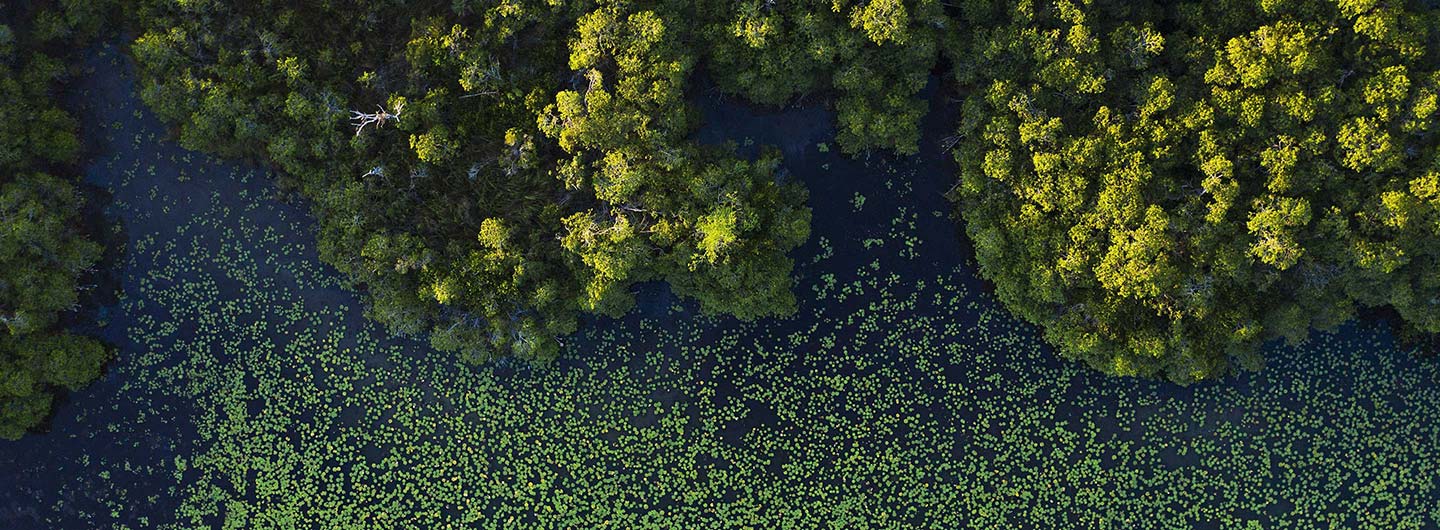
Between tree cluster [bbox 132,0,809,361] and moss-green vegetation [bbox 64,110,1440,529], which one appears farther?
moss-green vegetation [bbox 64,110,1440,529]

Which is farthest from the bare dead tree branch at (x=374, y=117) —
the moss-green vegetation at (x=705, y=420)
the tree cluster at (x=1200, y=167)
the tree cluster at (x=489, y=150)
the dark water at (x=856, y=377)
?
the tree cluster at (x=1200, y=167)

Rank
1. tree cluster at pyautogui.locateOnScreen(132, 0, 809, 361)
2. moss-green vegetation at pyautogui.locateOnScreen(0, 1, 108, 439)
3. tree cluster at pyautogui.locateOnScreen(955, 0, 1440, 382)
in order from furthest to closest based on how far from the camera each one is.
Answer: moss-green vegetation at pyautogui.locateOnScreen(0, 1, 108, 439) < tree cluster at pyautogui.locateOnScreen(132, 0, 809, 361) < tree cluster at pyautogui.locateOnScreen(955, 0, 1440, 382)

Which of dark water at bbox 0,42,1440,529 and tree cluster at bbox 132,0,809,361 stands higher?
tree cluster at bbox 132,0,809,361

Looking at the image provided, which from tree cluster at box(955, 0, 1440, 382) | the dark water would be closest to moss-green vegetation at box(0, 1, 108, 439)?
the dark water

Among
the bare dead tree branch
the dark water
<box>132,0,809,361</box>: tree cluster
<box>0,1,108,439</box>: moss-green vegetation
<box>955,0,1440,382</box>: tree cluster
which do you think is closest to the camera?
<box>955,0,1440,382</box>: tree cluster

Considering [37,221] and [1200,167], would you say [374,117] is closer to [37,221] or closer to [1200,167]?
[37,221]

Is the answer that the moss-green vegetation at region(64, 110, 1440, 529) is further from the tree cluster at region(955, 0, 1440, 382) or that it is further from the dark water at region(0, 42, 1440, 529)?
the tree cluster at region(955, 0, 1440, 382)
